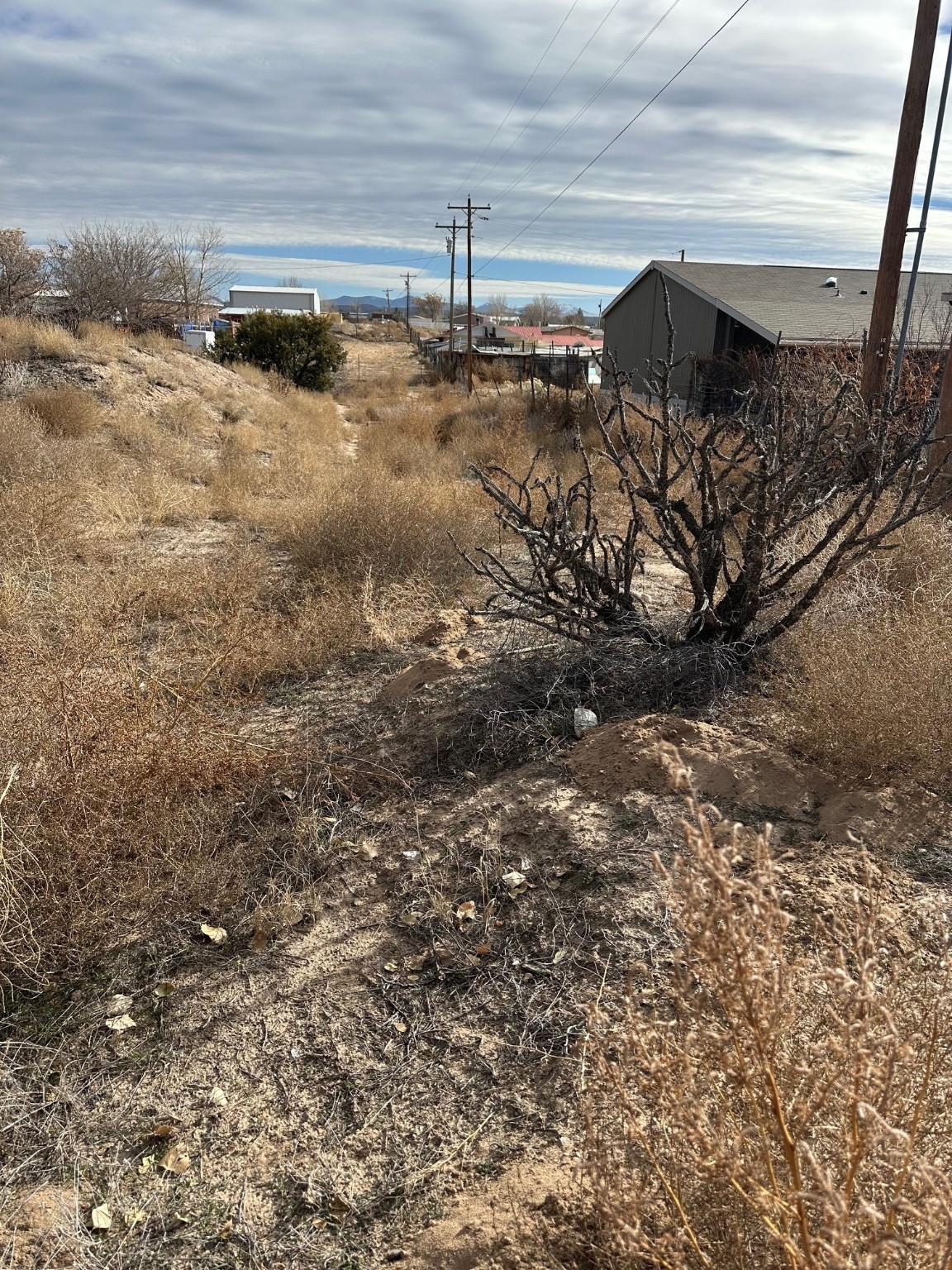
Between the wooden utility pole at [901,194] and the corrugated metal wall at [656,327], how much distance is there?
834 centimetres

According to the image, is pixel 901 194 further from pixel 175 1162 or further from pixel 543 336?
pixel 543 336

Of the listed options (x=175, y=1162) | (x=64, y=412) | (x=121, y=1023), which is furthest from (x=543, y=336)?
(x=175, y=1162)

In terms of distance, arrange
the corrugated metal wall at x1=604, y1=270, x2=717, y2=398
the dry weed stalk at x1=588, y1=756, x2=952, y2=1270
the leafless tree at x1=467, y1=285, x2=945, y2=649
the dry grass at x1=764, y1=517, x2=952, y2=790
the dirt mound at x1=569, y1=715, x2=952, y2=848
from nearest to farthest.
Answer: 1. the dry weed stalk at x1=588, y1=756, x2=952, y2=1270
2. the dirt mound at x1=569, y1=715, x2=952, y2=848
3. the dry grass at x1=764, y1=517, x2=952, y2=790
4. the leafless tree at x1=467, y1=285, x2=945, y2=649
5. the corrugated metal wall at x1=604, y1=270, x2=717, y2=398

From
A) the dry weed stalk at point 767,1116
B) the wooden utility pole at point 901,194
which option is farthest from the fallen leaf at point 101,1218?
the wooden utility pole at point 901,194

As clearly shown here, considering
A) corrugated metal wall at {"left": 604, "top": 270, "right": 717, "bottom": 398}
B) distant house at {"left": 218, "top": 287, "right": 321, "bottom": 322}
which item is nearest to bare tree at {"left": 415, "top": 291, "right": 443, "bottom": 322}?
distant house at {"left": 218, "top": 287, "right": 321, "bottom": 322}

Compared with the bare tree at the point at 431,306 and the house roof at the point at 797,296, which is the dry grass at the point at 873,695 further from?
the bare tree at the point at 431,306

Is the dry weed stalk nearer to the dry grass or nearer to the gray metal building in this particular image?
the dry grass

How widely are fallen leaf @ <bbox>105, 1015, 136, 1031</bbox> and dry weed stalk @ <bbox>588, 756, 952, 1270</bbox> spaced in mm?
1671

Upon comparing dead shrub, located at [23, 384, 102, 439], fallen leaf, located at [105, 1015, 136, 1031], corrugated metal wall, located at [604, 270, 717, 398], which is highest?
corrugated metal wall, located at [604, 270, 717, 398]

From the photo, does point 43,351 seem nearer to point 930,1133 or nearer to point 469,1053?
point 469,1053

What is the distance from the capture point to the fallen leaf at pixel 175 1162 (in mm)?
2484

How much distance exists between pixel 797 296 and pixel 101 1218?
904 inches

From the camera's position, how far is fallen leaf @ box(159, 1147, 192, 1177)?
2484 mm

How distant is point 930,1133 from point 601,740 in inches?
97.9
